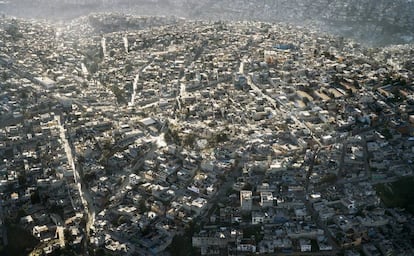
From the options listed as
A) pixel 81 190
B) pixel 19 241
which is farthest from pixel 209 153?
pixel 19 241

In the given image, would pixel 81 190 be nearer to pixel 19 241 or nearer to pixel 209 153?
pixel 19 241

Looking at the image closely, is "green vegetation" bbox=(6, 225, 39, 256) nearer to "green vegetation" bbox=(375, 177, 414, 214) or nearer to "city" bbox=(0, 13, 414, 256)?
"city" bbox=(0, 13, 414, 256)

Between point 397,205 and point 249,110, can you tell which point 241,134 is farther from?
point 397,205

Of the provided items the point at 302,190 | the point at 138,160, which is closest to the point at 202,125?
the point at 138,160

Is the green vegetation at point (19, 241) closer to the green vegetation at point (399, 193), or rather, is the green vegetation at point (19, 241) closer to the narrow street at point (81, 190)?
the narrow street at point (81, 190)

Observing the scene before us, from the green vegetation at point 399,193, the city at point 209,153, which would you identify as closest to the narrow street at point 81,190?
the city at point 209,153

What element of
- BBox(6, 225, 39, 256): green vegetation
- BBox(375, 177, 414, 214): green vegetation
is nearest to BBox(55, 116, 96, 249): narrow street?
BBox(6, 225, 39, 256): green vegetation

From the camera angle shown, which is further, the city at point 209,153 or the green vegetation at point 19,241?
the city at point 209,153

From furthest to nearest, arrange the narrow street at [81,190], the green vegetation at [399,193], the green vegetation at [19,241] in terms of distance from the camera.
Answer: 1. the green vegetation at [399,193]
2. the narrow street at [81,190]
3. the green vegetation at [19,241]

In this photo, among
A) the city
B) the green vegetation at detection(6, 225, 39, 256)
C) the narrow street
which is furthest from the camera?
the narrow street
